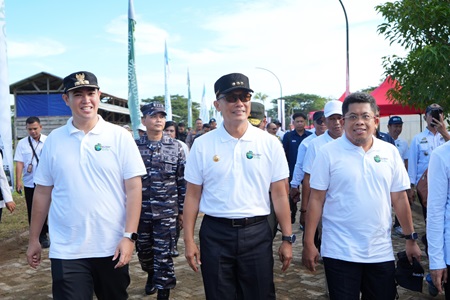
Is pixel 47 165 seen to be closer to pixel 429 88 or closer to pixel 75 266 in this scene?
pixel 75 266

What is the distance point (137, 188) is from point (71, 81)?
85cm

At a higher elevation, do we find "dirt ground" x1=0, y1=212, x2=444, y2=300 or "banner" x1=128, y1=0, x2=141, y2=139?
"banner" x1=128, y1=0, x2=141, y2=139

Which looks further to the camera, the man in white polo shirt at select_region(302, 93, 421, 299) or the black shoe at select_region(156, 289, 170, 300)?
→ the black shoe at select_region(156, 289, 170, 300)

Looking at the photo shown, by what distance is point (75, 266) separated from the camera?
2.95 m

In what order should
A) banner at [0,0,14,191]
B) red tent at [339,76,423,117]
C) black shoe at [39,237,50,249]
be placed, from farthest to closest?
red tent at [339,76,423,117] < banner at [0,0,14,191] < black shoe at [39,237,50,249]

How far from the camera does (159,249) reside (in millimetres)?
4840

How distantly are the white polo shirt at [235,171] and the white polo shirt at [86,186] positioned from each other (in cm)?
46

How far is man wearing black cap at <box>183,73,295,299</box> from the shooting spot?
3041 millimetres

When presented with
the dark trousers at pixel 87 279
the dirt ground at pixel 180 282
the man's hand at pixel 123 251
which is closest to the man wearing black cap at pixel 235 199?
the man's hand at pixel 123 251

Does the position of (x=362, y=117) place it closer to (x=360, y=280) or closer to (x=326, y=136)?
(x=360, y=280)

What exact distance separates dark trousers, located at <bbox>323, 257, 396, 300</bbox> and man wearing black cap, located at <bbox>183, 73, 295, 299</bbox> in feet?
1.20

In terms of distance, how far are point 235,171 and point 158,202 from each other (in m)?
2.06

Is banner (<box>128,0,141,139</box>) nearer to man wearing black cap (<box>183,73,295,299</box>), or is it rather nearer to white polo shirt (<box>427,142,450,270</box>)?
man wearing black cap (<box>183,73,295,299</box>)

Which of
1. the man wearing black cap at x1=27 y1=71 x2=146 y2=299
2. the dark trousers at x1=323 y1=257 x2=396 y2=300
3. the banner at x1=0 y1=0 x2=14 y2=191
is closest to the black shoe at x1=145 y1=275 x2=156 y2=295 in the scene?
the man wearing black cap at x1=27 y1=71 x2=146 y2=299
